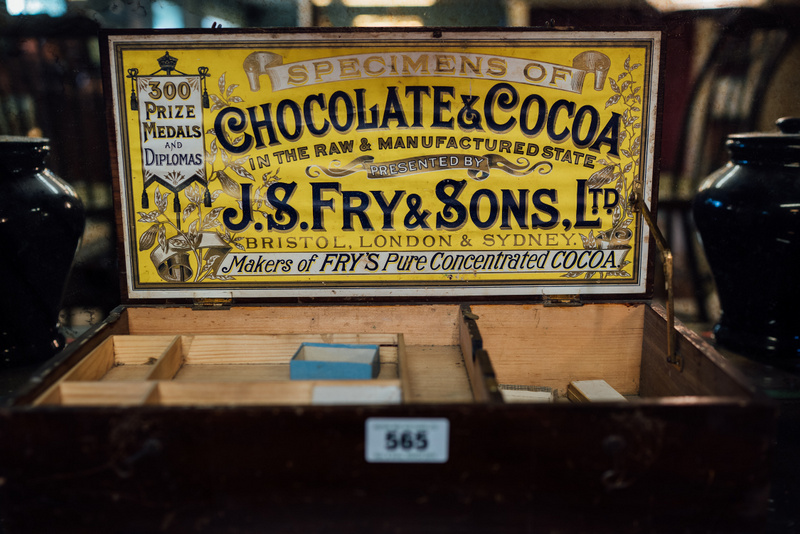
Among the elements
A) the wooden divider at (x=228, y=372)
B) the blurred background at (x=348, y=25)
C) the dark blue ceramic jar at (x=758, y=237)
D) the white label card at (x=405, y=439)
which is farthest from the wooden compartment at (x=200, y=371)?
the dark blue ceramic jar at (x=758, y=237)

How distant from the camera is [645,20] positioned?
2.24m

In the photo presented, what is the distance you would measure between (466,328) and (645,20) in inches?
57.5

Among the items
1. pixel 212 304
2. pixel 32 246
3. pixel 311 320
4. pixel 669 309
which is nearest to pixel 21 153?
pixel 32 246

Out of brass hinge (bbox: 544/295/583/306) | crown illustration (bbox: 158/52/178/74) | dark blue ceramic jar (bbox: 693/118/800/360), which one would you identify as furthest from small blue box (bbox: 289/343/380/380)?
dark blue ceramic jar (bbox: 693/118/800/360)

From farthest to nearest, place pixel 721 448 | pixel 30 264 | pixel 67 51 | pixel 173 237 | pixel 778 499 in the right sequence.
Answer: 1. pixel 67 51
2. pixel 30 264
3. pixel 173 237
4. pixel 778 499
5. pixel 721 448

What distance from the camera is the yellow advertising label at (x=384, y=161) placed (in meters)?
1.73

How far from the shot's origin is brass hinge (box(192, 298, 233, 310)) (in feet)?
6.04

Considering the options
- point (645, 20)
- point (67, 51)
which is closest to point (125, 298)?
point (67, 51)

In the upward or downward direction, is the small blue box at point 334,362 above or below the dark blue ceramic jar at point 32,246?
below

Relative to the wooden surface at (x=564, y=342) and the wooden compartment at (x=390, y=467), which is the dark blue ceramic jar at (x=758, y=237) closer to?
the wooden surface at (x=564, y=342)

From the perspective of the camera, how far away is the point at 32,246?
6.38ft

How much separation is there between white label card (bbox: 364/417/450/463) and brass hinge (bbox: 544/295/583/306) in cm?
79

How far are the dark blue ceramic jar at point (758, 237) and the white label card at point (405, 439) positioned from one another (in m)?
1.42

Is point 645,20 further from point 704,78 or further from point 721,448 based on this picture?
point 721,448
